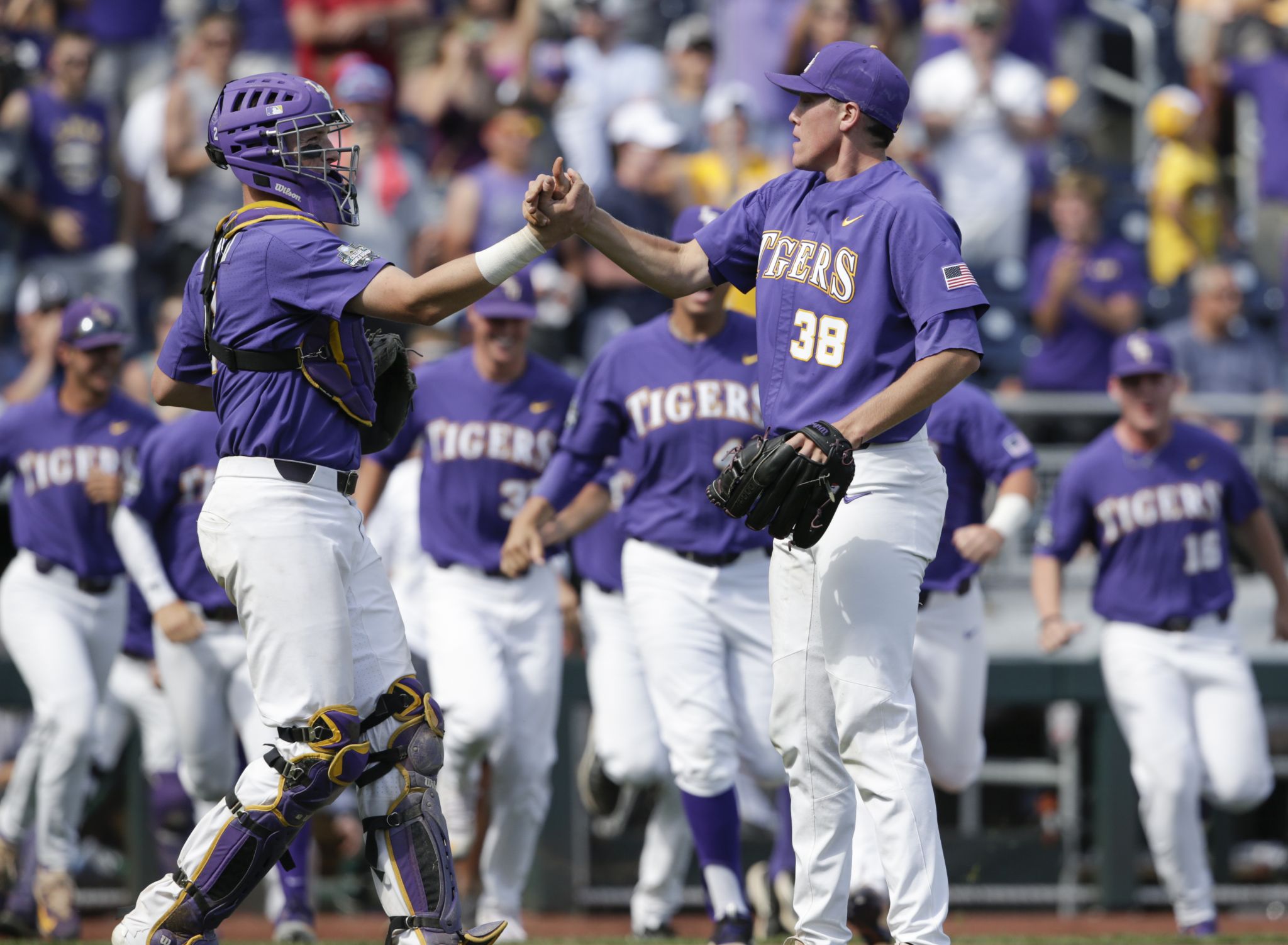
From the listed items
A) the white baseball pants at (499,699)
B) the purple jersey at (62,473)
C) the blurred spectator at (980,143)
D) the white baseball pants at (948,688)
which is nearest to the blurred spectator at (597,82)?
the blurred spectator at (980,143)

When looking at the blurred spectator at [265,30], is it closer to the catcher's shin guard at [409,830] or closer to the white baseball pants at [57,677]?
the white baseball pants at [57,677]

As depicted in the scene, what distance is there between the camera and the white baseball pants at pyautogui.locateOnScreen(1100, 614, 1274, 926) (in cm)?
705

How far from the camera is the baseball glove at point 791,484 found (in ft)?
14.1

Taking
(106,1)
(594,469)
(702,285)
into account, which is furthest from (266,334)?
(106,1)

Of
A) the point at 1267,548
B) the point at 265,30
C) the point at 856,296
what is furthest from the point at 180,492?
the point at 265,30

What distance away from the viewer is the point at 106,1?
442 inches

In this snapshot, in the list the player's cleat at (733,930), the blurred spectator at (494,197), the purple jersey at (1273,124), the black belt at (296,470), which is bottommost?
the player's cleat at (733,930)

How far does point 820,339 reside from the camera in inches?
180

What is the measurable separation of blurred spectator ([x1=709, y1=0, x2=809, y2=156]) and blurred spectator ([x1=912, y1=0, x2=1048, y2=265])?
3.07ft

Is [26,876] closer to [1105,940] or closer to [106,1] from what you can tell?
[1105,940]

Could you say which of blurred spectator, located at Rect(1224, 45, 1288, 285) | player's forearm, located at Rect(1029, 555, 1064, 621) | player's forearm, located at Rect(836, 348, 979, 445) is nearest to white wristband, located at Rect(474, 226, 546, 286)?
player's forearm, located at Rect(836, 348, 979, 445)

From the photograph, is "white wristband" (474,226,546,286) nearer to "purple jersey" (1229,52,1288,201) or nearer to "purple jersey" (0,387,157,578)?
"purple jersey" (0,387,157,578)

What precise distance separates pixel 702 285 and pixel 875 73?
2.62 feet

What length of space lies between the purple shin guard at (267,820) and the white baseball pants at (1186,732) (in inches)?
152
